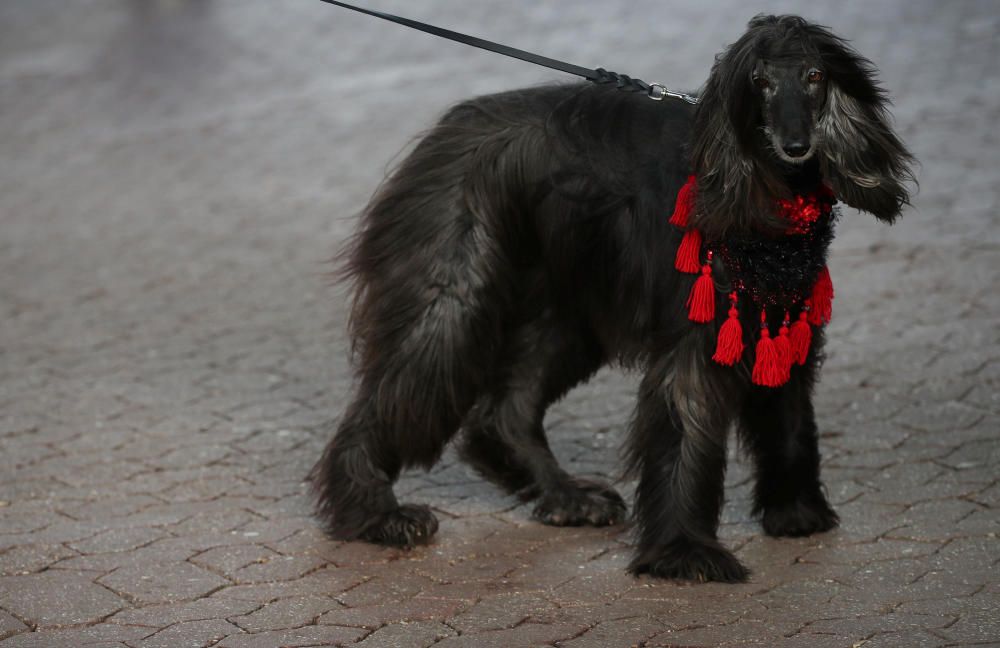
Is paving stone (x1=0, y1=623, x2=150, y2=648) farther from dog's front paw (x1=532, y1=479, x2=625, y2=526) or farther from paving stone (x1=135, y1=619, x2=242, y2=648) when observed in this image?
dog's front paw (x1=532, y1=479, x2=625, y2=526)

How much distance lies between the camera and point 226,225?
10.6m

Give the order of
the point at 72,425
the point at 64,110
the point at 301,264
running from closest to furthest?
1. the point at 72,425
2. the point at 301,264
3. the point at 64,110

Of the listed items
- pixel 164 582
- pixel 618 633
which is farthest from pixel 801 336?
pixel 164 582

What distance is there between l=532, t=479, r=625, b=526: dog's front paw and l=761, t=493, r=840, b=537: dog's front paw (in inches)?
22.2

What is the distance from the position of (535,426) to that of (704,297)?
1.26 meters

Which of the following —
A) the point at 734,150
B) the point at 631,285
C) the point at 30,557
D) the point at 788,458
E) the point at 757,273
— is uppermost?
the point at 734,150

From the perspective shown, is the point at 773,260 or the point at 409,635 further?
the point at 773,260

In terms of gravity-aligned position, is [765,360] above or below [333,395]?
above

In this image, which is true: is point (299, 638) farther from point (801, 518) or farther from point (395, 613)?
point (801, 518)

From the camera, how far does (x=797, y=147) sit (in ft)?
13.2

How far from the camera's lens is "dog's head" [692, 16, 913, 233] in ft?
13.4

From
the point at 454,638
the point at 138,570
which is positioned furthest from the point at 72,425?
the point at 454,638

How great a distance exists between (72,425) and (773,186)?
3.71 metres

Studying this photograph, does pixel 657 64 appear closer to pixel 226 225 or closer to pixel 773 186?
pixel 226 225
